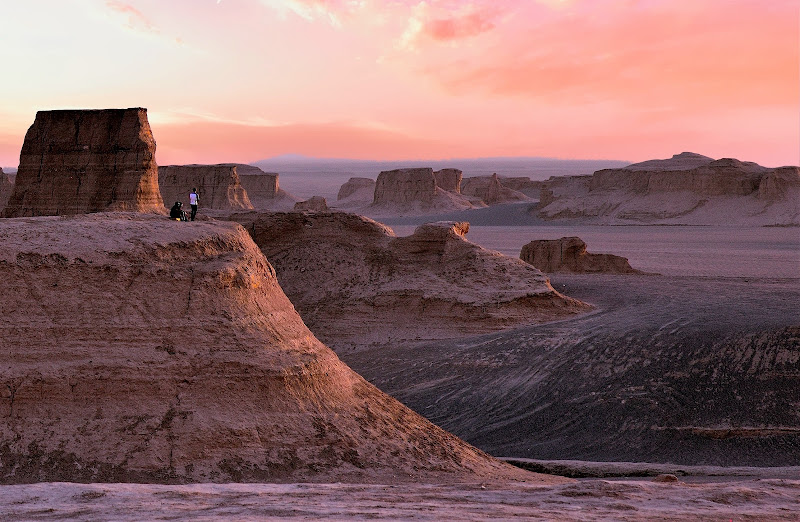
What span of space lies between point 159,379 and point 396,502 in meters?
3.31

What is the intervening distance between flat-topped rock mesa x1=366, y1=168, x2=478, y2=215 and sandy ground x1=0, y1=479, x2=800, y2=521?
74967 millimetres

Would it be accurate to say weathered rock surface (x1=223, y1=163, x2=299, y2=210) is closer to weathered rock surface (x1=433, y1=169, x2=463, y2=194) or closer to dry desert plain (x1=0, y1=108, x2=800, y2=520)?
weathered rock surface (x1=433, y1=169, x2=463, y2=194)

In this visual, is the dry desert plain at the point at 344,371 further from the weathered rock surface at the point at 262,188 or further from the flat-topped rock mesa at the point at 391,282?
the weathered rock surface at the point at 262,188

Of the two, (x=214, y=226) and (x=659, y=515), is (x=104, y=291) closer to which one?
(x=214, y=226)

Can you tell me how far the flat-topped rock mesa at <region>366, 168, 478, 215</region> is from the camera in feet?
274

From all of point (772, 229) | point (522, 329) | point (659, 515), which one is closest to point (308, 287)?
point (522, 329)

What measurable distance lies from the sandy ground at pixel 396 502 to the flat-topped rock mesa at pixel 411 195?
7497 cm

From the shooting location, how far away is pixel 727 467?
12.0 metres

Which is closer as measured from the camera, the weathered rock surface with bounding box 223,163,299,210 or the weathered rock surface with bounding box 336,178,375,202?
the weathered rock surface with bounding box 223,163,299,210

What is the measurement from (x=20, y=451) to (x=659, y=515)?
639 cm

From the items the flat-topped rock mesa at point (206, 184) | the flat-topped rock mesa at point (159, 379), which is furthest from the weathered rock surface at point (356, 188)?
the flat-topped rock mesa at point (159, 379)

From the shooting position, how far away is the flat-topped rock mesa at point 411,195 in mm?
83438

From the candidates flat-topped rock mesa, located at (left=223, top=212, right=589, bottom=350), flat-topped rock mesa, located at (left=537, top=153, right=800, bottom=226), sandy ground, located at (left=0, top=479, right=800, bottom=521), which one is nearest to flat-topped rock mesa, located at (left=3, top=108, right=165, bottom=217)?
flat-topped rock mesa, located at (left=223, top=212, right=589, bottom=350)

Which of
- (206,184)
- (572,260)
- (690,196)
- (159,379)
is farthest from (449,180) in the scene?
(159,379)
